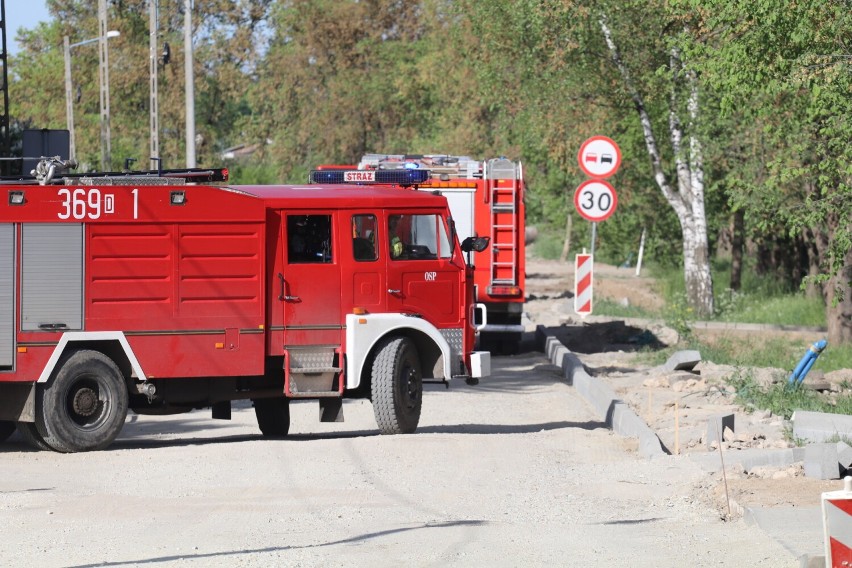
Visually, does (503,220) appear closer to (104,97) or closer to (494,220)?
(494,220)

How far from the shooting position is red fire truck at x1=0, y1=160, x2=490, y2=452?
1380cm

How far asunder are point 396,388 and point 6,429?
4.00m

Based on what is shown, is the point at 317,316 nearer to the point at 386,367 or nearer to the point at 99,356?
the point at 386,367

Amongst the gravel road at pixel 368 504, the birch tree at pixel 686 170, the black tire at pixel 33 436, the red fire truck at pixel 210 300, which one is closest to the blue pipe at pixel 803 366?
the gravel road at pixel 368 504

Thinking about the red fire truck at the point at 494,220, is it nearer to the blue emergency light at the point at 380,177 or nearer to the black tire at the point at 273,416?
the blue emergency light at the point at 380,177

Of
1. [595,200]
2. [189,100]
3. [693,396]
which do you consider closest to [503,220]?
[595,200]

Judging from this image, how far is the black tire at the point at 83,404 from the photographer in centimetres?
1379

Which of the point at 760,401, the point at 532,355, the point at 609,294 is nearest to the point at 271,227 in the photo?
the point at 760,401

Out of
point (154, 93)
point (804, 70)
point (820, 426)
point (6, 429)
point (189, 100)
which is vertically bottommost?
point (6, 429)

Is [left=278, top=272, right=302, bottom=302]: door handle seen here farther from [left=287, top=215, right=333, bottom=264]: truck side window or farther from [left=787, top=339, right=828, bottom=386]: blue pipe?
[left=787, top=339, right=828, bottom=386]: blue pipe

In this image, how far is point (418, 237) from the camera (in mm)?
15500

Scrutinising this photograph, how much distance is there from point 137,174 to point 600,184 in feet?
28.1

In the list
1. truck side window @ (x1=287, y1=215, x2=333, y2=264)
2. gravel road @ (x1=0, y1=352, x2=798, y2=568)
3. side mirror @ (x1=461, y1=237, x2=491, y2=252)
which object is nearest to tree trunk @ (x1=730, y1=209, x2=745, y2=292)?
side mirror @ (x1=461, y1=237, x2=491, y2=252)

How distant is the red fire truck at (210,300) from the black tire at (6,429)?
22mm
